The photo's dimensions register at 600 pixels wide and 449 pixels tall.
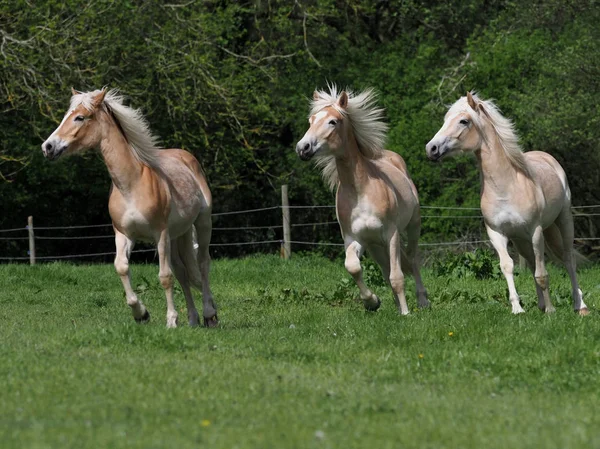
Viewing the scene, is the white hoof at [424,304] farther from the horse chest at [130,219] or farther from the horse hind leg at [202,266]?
the horse chest at [130,219]

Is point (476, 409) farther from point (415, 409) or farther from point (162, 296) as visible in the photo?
point (162, 296)

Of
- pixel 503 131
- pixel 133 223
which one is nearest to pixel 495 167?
pixel 503 131

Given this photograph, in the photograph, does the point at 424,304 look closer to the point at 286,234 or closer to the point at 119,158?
the point at 119,158

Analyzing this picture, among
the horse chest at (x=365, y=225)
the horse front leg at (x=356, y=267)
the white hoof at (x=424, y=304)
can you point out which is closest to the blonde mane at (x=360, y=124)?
the horse chest at (x=365, y=225)

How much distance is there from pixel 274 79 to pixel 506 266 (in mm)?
14567

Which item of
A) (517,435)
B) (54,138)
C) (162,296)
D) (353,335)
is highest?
(54,138)

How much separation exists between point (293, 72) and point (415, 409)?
21458 millimetres

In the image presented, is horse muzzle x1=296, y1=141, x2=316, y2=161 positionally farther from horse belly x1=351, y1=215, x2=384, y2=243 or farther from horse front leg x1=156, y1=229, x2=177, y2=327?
horse front leg x1=156, y1=229, x2=177, y2=327

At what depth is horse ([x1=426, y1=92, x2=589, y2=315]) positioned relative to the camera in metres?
11.3

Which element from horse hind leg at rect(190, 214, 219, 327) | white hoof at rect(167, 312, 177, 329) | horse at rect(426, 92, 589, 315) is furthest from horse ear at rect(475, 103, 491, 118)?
white hoof at rect(167, 312, 177, 329)

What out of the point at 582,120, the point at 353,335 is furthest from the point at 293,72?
the point at 353,335

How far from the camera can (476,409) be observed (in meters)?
6.73

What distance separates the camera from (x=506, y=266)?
11219mm

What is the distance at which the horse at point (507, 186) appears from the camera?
1131 cm
